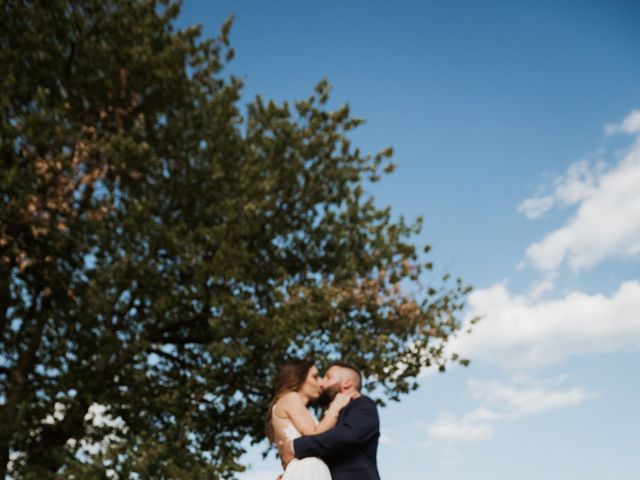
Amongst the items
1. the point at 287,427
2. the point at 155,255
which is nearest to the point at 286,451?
the point at 287,427

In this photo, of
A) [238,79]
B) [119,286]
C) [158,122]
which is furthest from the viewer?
[238,79]

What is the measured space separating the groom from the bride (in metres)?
0.09

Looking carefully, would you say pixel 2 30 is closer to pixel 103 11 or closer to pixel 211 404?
pixel 103 11

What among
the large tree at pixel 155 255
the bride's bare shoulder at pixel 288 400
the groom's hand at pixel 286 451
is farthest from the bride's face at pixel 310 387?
the large tree at pixel 155 255

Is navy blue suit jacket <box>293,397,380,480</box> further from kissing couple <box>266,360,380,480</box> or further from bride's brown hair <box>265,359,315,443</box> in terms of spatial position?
bride's brown hair <box>265,359,315,443</box>

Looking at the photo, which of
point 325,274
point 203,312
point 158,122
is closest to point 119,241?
point 203,312

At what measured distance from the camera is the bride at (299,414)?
554 cm

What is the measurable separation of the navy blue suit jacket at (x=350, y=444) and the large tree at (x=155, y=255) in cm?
809

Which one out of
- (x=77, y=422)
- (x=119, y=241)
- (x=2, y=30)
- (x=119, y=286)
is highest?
(x=2, y=30)

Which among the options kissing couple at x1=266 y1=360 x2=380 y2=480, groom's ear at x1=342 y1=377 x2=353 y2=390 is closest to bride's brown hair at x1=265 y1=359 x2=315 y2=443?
kissing couple at x1=266 y1=360 x2=380 y2=480

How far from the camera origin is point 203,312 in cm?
1590

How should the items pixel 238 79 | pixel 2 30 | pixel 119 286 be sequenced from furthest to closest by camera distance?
1. pixel 238 79
2. pixel 2 30
3. pixel 119 286

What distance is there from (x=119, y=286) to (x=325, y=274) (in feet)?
18.7

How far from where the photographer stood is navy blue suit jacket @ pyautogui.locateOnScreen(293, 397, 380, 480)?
5379mm
